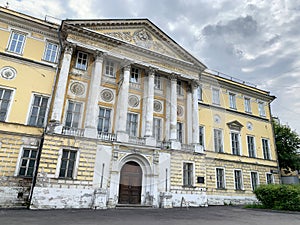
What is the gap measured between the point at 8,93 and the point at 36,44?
437 cm

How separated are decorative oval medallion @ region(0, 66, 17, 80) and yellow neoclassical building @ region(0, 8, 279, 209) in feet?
0.19

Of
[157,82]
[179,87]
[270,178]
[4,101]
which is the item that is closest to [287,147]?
[270,178]

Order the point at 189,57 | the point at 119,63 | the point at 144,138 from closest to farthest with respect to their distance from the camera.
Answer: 1. the point at 144,138
2. the point at 119,63
3. the point at 189,57

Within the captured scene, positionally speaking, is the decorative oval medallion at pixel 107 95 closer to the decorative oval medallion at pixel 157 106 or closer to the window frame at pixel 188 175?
the decorative oval medallion at pixel 157 106

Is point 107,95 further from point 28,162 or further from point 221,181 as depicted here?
point 221,181

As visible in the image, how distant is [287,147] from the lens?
2823cm

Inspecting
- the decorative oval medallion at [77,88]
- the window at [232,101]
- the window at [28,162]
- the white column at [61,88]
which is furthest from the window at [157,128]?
the window at [232,101]

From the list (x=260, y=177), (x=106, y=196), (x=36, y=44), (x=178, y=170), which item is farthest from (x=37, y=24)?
(x=260, y=177)

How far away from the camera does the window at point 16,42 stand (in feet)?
51.8

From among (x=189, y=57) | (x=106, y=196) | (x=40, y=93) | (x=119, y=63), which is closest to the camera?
(x=106, y=196)

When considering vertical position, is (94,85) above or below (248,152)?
above

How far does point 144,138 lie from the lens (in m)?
16.8

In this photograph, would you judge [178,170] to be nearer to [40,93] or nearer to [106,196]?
[106,196]

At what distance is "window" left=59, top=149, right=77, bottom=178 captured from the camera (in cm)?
1381
